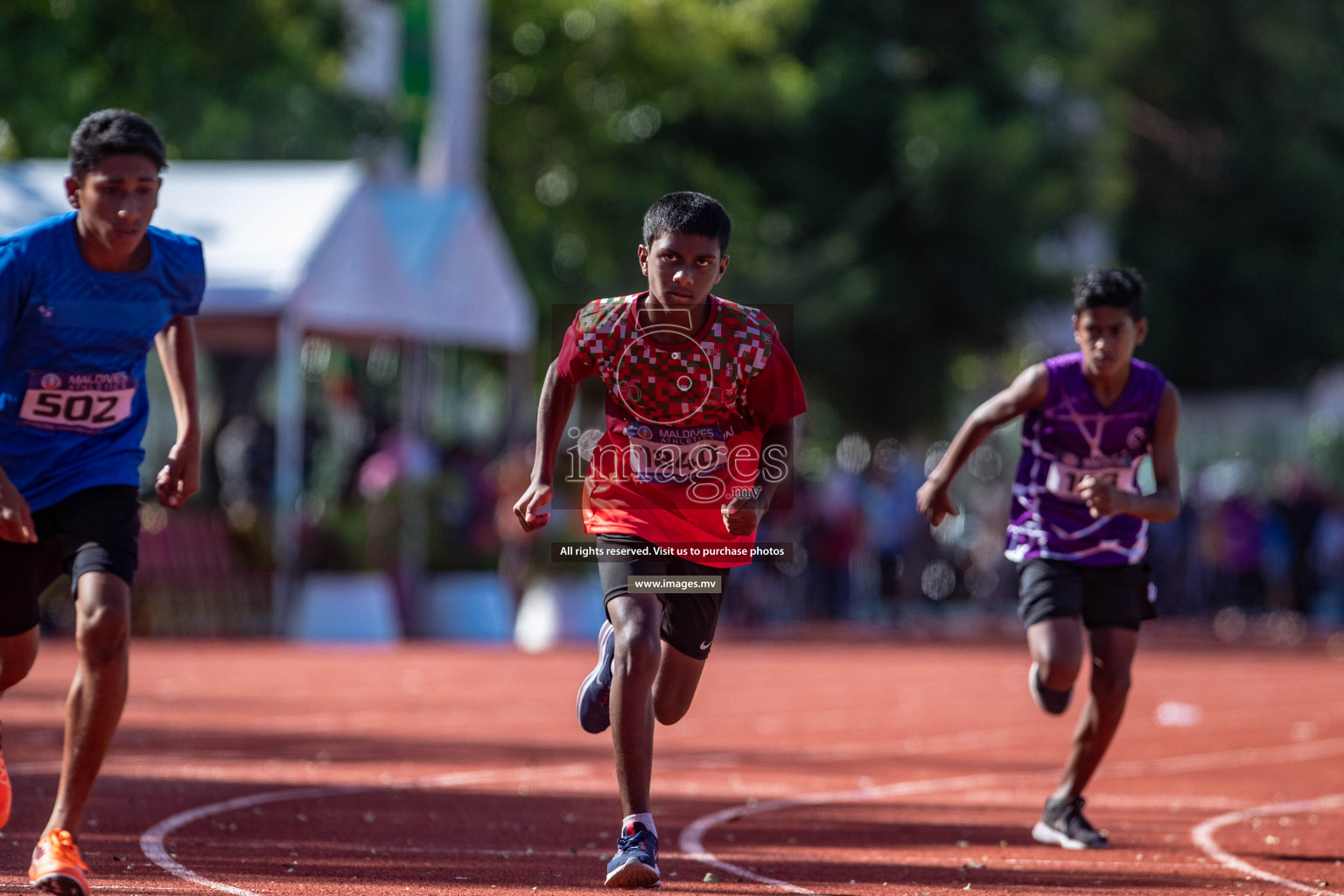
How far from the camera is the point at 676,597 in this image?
6070mm

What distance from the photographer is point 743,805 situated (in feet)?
27.2

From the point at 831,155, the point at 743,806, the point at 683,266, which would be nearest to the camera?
the point at 683,266

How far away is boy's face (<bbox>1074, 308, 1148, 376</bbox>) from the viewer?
728cm

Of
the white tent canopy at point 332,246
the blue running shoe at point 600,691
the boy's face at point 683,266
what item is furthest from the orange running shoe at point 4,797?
the white tent canopy at point 332,246

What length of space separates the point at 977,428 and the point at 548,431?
1.93m

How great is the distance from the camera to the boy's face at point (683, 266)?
5.92 m

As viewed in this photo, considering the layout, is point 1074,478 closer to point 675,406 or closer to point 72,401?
point 675,406

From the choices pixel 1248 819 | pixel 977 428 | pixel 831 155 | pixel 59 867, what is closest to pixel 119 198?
pixel 59 867

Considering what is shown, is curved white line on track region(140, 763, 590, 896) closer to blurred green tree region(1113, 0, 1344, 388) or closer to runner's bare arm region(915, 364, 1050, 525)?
runner's bare arm region(915, 364, 1050, 525)

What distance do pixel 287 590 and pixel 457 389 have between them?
1485cm

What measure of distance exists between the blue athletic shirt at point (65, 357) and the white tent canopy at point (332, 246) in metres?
12.2

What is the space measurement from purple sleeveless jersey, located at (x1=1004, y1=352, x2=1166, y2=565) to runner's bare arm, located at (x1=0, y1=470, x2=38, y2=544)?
3696 mm

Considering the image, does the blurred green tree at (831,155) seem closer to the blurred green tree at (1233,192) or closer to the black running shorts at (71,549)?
the blurred green tree at (1233,192)

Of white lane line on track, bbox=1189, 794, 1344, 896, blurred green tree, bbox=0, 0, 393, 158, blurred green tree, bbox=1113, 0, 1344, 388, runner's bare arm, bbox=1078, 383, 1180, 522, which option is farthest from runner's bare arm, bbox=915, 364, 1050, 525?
blurred green tree, bbox=1113, 0, 1344, 388
